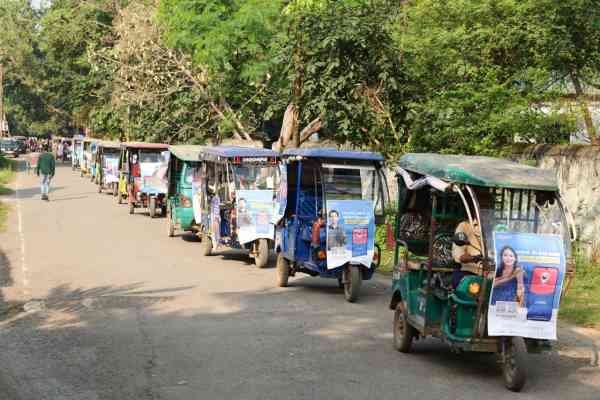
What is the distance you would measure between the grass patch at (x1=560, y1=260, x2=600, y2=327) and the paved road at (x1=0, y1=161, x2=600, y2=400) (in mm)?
697

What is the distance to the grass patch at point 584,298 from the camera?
12430 millimetres

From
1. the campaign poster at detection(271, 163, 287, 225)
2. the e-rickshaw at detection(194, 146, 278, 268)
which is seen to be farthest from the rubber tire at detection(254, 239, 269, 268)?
the campaign poster at detection(271, 163, 287, 225)

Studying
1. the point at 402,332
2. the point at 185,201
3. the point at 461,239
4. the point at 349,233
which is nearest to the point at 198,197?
the point at 185,201

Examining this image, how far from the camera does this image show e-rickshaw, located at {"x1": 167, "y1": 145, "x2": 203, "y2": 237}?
874 inches

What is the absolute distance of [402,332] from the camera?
418 inches

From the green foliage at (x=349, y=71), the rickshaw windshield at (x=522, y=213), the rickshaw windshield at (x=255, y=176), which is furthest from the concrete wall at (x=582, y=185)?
the rickshaw windshield at (x=522, y=213)

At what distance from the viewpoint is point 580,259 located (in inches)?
628

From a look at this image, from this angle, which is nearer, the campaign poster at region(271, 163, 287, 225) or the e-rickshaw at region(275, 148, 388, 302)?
the e-rickshaw at region(275, 148, 388, 302)

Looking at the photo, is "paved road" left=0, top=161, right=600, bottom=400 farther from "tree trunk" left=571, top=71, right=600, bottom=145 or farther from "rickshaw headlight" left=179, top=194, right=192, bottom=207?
"tree trunk" left=571, top=71, right=600, bottom=145

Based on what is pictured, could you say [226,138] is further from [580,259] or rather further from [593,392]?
[593,392]

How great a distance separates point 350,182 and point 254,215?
11.3 ft

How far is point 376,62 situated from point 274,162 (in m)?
3.85

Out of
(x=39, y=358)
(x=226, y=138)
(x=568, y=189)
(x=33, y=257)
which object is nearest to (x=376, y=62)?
(x=568, y=189)

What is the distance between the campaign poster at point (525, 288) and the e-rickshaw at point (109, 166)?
30.1 meters
